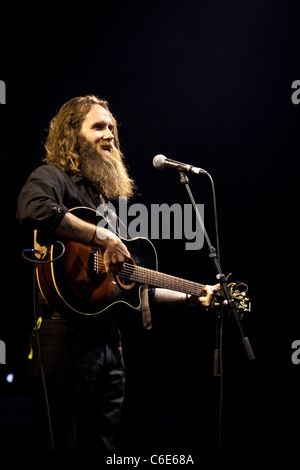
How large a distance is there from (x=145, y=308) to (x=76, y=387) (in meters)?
0.62

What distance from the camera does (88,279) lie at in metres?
2.08

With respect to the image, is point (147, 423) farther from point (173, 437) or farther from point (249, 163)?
point (249, 163)

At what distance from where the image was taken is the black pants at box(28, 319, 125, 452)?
1897mm

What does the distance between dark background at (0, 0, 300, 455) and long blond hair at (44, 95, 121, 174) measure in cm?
150

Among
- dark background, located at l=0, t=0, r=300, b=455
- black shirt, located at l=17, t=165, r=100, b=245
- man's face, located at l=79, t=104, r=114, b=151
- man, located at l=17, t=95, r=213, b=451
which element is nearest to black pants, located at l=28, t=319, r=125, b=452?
man, located at l=17, t=95, r=213, b=451

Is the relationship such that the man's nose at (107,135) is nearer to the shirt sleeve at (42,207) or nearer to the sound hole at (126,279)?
the shirt sleeve at (42,207)

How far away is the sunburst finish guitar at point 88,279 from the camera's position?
196 cm

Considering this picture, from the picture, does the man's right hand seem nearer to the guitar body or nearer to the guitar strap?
the guitar body

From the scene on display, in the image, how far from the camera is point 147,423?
12.6 feet

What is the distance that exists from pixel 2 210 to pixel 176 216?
1691mm

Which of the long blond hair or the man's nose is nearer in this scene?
the long blond hair
